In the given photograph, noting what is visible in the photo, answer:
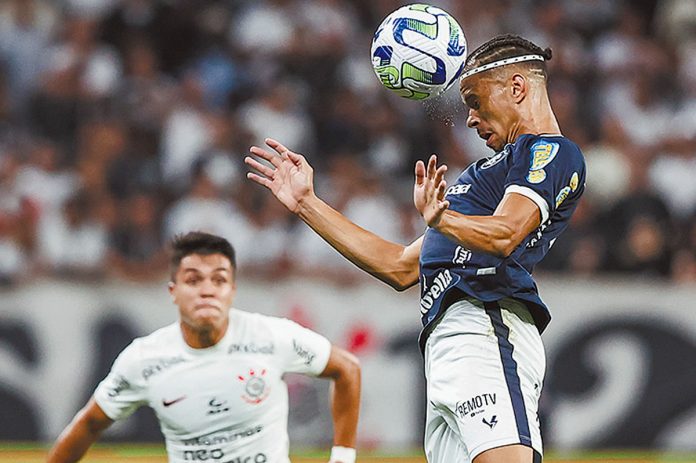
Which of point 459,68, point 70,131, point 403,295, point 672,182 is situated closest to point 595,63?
point 672,182

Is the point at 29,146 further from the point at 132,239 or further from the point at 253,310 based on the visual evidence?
the point at 253,310

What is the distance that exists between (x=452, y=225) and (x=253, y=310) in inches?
243

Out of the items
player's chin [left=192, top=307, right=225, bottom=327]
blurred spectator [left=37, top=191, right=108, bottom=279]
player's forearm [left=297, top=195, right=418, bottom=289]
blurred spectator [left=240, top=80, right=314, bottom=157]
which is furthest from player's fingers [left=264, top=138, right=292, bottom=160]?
blurred spectator [left=240, top=80, right=314, bottom=157]

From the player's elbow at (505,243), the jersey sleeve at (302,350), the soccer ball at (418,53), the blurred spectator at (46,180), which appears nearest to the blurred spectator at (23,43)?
the blurred spectator at (46,180)

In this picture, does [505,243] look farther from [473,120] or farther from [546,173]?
[473,120]

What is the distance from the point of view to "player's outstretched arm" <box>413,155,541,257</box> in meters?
4.71

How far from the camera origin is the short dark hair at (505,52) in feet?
17.4

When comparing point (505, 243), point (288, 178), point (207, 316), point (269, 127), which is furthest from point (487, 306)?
point (269, 127)

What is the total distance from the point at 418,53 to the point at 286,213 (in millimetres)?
6231

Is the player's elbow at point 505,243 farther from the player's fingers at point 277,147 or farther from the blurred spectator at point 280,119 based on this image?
the blurred spectator at point 280,119

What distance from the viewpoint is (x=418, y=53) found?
5324 mm

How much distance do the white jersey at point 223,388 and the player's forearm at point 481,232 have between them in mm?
1978

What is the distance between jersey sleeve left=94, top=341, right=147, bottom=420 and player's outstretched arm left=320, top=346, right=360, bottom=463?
3.06 feet

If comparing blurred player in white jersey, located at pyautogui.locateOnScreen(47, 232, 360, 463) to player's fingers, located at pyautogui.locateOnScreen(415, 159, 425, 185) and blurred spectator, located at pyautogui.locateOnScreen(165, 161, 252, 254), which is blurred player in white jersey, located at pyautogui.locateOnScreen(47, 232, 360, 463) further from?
blurred spectator, located at pyautogui.locateOnScreen(165, 161, 252, 254)
